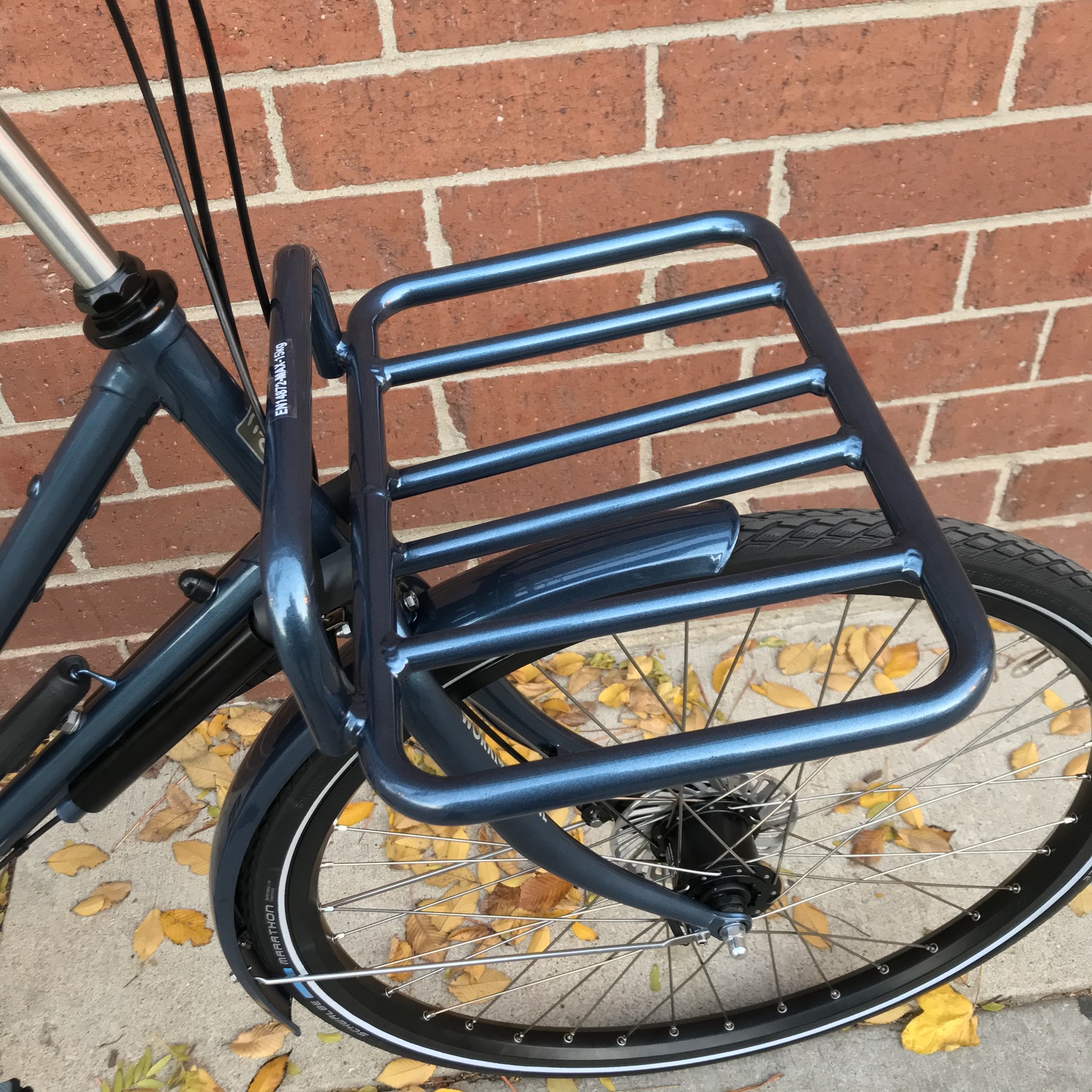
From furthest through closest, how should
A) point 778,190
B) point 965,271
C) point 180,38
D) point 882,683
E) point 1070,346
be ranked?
point 882,683
point 1070,346
point 965,271
point 778,190
point 180,38

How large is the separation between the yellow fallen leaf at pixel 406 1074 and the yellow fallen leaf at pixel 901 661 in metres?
1.02

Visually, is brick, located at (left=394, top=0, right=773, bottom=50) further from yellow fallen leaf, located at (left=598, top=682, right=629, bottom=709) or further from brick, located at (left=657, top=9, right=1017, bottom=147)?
yellow fallen leaf, located at (left=598, top=682, right=629, bottom=709)

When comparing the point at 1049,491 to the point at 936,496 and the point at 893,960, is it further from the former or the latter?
the point at 893,960

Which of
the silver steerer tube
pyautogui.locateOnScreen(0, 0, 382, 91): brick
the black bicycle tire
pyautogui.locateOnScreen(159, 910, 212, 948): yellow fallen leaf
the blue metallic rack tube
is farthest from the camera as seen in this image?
pyautogui.locateOnScreen(159, 910, 212, 948): yellow fallen leaf

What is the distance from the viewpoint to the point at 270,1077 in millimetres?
1384

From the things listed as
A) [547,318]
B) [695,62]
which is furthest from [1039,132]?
[547,318]

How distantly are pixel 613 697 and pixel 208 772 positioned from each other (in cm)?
74

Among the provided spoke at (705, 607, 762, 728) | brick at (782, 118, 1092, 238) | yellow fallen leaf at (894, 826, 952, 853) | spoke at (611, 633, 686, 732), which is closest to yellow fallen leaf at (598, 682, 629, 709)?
spoke at (611, 633, 686, 732)

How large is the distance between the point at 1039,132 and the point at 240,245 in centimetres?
109

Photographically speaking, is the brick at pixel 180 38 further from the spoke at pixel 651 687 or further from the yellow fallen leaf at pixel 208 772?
the yellow fallen leaf at pixel 208 772

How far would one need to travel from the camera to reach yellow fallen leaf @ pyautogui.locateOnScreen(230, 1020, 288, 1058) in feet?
4.63

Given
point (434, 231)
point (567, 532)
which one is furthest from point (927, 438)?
point (567, 532)

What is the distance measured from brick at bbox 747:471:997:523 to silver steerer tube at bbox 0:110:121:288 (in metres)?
1.18

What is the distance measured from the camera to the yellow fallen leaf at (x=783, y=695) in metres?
1.77
